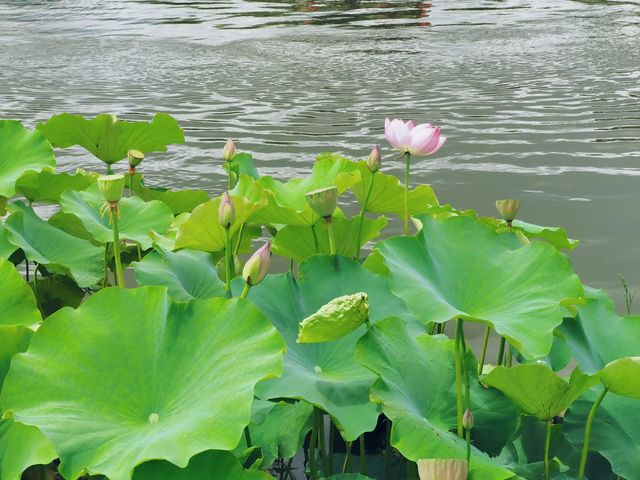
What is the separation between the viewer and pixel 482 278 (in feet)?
4.05

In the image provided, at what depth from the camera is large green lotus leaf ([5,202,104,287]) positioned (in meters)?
1.57

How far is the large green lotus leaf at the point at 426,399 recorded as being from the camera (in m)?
1.01

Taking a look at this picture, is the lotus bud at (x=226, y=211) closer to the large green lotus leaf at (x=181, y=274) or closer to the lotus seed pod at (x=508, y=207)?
the large green lotus leaf at (x=181, y=274)

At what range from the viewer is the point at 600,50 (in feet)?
20.1

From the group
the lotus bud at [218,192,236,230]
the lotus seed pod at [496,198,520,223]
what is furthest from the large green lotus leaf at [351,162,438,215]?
the lotus bud at [218,192,236,230]

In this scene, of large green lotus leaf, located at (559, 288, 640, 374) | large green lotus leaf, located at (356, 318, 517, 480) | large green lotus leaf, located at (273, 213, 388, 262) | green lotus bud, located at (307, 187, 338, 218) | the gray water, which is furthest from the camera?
the gray water

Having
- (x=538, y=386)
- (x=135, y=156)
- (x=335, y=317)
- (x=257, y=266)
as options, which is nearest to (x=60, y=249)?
(x=135, y=156)

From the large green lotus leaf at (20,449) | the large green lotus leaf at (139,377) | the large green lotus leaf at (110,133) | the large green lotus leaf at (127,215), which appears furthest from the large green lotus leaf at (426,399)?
the large green lotus leaf at (110,133)

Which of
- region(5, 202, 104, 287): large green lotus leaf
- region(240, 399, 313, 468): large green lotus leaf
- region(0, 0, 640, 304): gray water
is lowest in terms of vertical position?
region(0, 0, 640, 304): gray water

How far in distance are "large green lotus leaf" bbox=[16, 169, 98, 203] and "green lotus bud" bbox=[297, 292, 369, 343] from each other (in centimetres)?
93

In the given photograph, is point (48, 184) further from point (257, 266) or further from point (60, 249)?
point (257, 266)

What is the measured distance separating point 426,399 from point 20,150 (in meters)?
1.08

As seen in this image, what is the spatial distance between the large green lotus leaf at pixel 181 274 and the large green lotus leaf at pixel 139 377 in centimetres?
27

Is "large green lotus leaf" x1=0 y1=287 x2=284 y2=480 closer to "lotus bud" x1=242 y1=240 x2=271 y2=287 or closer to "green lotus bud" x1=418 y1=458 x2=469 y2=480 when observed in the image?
"lotus bud" x1=242 y1=240 x2=271 y2=287
